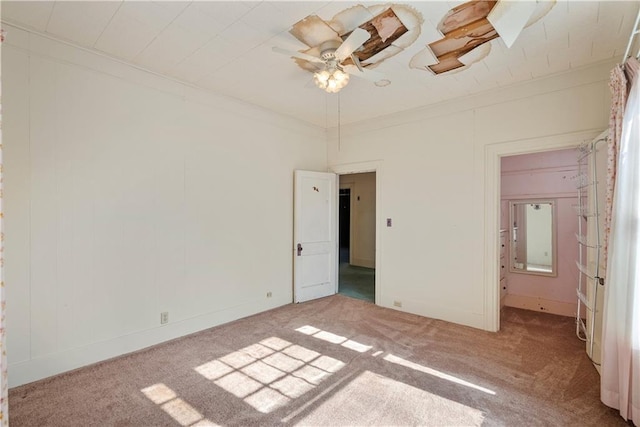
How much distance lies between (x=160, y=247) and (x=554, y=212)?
521 centimetres

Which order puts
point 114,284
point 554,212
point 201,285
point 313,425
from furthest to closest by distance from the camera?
1. point 554,212
2. point 201,285
3. point 114,284
4. point 313,425

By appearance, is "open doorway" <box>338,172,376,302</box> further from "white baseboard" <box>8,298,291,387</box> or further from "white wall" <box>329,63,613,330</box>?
"white baseboard" <box>8,298,291,387</box>

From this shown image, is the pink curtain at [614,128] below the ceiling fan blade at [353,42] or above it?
below

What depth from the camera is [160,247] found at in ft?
10.3

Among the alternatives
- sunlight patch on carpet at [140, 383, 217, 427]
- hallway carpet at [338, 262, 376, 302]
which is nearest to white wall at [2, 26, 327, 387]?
sunlight patch on carpet at [140, 383, 217, 427]

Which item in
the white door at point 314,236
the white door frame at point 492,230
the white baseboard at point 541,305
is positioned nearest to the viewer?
the white door frame at point 492,230

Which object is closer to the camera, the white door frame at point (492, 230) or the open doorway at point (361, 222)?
the white door frame at point (492, 230)

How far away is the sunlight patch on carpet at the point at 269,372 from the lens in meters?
2.28

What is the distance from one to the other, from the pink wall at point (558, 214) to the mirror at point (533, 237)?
8 cm

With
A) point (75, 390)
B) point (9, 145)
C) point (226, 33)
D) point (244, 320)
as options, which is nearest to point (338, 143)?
point (226, 33)

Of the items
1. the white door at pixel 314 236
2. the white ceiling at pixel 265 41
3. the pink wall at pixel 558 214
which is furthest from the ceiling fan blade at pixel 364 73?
the pink wall at pixel 558 214

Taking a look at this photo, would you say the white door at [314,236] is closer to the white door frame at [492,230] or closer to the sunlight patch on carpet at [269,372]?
the sunlight patch on carpet at [269,372]

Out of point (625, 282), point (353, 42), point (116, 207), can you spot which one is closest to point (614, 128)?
point (625, 282)

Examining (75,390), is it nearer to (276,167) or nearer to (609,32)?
(276,167)
